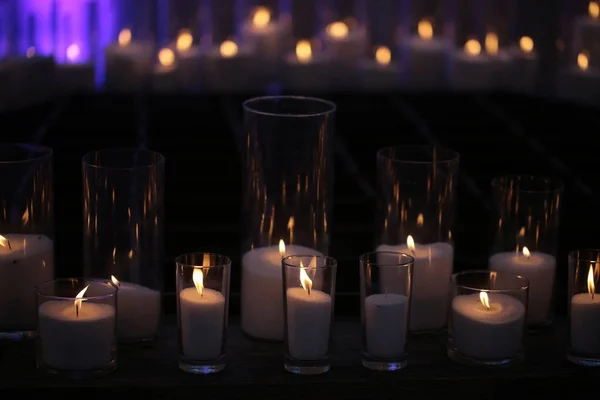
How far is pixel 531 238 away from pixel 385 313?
381 mm

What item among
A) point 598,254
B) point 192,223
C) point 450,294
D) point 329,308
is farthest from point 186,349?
point 192,223

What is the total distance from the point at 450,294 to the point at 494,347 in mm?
107

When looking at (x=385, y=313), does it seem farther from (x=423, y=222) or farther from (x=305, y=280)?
(x=423, y=222)

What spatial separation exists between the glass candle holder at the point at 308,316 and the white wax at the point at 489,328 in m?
0.20

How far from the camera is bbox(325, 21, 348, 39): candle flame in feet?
14.7

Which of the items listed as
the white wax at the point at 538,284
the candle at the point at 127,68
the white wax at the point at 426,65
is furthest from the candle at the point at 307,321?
the white wax at the point at 426,65

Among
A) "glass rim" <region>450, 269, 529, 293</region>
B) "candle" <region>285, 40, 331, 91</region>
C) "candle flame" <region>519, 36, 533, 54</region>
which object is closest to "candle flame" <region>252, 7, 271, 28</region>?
"candle" <region>285, 40, 331, 91</region>

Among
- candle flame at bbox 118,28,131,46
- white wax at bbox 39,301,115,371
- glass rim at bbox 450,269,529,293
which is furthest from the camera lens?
candle flame at bbox 118,28,131,46

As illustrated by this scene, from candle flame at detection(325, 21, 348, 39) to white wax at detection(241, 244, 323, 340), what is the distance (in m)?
2.61

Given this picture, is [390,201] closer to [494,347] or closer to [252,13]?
[494,347]

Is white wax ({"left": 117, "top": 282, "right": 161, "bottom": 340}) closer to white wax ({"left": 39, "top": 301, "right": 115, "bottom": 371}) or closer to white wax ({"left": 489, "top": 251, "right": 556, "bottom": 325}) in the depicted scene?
white wax ({"left": 39, "top": 301, "right": 115, "bottom": 371})

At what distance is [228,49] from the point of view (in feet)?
13.8

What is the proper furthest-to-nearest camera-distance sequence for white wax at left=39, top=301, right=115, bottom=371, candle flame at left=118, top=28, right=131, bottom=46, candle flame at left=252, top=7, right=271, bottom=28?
candle flame at left=252, top=7, right=271, bottom=28, candle flame at left=118, top=28, right=131, bottom=46, white wax at left=39, top=301, right=115, bottom=371

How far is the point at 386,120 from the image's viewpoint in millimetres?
3582
